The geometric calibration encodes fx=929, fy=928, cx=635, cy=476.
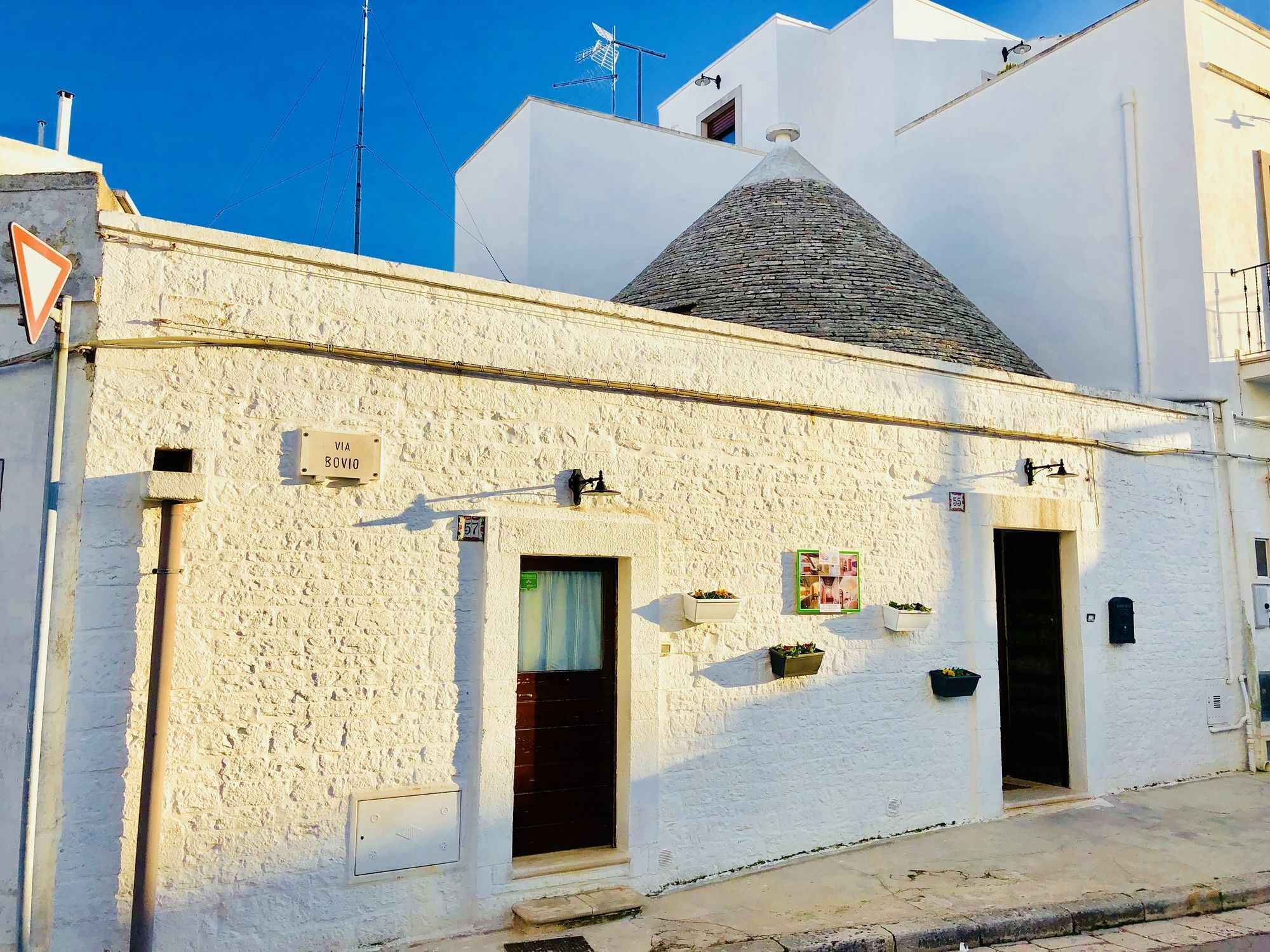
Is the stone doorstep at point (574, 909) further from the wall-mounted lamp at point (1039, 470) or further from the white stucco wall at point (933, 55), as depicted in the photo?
the white stucco wall at point (933, 55)

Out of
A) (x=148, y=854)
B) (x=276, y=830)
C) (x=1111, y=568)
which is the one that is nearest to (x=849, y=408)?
(x=1111, y=568)

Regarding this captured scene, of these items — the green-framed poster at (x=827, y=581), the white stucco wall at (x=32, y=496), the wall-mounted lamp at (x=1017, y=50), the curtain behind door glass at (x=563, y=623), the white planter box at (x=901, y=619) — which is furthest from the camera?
the wall-mounted lamp at (x=1017, y=50)

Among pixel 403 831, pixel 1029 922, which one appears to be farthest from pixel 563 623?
pixel 1029 922

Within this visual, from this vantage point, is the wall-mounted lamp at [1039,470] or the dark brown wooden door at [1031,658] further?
the dark brown wooden door at [1031,658]

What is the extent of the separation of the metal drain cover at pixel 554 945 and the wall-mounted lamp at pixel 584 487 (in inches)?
98.2

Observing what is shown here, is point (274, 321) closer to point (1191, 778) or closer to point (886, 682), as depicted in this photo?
point (886, 682)

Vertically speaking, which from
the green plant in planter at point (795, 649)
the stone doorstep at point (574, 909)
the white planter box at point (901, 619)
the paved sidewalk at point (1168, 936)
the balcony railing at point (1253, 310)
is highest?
the balcony railing at point (1253, 310)

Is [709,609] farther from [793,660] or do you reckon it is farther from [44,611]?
[44,611]

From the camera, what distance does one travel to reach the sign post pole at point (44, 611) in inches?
168

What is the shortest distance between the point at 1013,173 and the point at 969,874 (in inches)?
364

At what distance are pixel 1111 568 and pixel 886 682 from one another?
9.86 feet

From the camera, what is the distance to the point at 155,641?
4.59 m

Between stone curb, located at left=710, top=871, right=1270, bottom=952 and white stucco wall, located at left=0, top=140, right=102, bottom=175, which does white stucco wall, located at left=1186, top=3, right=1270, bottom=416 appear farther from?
white stucco wall, located at left=0, top=140, right=102, bottom=175

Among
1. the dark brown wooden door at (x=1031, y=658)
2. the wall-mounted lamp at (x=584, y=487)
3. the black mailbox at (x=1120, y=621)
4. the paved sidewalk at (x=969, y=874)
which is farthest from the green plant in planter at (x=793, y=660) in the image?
the black mailbox at (x=1120, y=621)
